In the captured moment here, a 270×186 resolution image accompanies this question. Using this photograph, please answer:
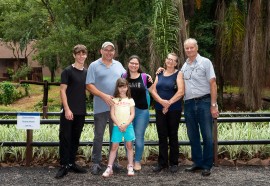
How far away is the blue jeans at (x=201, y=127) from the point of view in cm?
575


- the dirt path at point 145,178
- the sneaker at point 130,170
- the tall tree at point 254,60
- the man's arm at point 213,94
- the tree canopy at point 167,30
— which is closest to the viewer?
the dirt path at point 145,178

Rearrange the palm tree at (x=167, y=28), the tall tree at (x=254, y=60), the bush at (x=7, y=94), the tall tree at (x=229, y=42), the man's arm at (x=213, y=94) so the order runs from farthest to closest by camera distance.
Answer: the bush at (x=7, y=94) < the tall tree at (x=229, y=42) < the tall tree at (x=254, y=60) < the palm tree at (x=167, y=28) < the man's arm at (x=213, y=94)

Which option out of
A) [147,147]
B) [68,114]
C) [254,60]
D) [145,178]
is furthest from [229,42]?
[68,114]

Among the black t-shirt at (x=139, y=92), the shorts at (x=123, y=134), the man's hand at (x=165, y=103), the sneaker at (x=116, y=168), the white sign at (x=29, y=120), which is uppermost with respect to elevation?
the black t-shirt at (x=139, y=92)

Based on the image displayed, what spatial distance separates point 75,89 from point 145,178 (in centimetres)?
154

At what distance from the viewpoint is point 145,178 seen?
18.6ft

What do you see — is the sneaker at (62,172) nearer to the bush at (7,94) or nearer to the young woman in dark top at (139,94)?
the young woman in dark top at (139,94)

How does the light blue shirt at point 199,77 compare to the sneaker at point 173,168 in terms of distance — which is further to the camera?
the sneaker at point 173,168

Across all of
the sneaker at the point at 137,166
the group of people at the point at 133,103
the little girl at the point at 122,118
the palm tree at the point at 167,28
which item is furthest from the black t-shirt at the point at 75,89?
the palm tree at the point at 167,28

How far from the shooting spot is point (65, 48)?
16344 mm

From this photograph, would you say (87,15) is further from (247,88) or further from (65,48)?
(247,88)

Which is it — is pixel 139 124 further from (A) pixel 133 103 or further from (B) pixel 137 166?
(B) pixel 137 166

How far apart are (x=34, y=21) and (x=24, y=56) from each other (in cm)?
2080

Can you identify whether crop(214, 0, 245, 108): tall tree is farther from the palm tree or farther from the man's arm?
the man's arm
